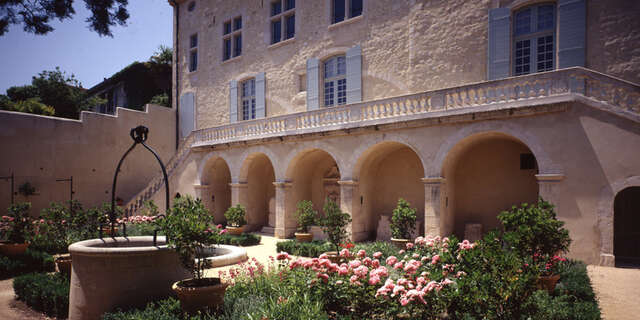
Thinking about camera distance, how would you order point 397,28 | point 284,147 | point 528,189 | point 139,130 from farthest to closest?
point 284,147 < point 397,28 < point 528,189 < point 139,130

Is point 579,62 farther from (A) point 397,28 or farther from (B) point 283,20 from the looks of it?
(B) point 283,20

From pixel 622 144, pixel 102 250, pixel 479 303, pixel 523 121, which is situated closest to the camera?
pixel 479 303

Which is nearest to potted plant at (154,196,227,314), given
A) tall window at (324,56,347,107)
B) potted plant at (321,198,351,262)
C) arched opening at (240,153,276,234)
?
potted plant at (321,198,351,262)

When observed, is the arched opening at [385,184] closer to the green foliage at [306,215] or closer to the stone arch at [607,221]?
the green foliage at [306,215]

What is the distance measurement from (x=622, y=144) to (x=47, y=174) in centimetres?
2195

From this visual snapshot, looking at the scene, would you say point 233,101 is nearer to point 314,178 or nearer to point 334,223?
point 314,178

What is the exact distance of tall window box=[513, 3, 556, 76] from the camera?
38.8 ft

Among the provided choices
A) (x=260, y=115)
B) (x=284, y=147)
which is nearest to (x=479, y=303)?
(x=284, y=147)

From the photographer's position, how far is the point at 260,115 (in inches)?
750

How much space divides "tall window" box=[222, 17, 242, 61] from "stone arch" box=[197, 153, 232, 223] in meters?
5.96

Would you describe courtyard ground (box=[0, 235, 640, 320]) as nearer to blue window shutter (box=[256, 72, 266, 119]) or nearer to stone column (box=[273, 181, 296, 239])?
stone column (box=[273, 181, 296, 239])

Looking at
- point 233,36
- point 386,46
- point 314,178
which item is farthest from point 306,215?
point 233,36

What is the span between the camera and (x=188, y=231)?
550 cm

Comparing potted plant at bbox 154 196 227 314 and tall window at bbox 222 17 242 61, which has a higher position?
tall window at bbox 222 17 242 61
